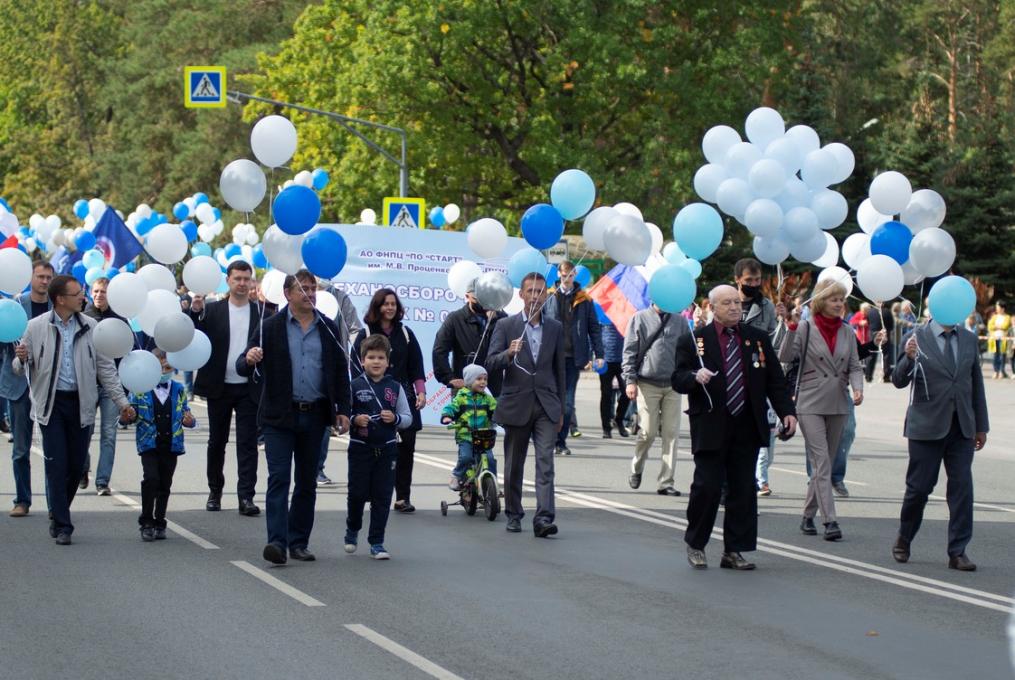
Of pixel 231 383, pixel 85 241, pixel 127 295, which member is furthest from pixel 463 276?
pixel 85 241

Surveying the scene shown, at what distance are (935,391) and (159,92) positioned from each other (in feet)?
238

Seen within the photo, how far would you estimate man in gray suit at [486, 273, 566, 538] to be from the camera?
39.8ft

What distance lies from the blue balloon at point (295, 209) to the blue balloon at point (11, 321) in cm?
208

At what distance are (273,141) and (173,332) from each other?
5.93 feet

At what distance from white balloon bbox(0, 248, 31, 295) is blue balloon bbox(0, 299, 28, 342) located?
46cm

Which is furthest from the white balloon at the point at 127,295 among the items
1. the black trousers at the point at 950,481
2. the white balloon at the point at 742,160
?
the black trousers at the point at 950,481

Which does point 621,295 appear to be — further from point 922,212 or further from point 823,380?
point 823,380

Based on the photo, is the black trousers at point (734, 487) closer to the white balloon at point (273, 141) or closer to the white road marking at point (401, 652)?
the white road marking at point (401, 652)

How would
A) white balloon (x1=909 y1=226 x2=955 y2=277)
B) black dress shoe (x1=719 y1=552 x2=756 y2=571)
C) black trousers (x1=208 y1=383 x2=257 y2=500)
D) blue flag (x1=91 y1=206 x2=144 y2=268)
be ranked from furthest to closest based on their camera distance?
blue flag (x1=91 y1=206 x2=144 y2=268)
black trousers (x1=208 y1=383 x2=257 y2=500)
white balloon (x1=909 y1=226 x2=955 y2=277)
black dress shoe (x1=719 y1=552 x2=756 y2=571)

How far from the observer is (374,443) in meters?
11.1

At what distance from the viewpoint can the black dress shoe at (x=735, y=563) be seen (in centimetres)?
1076

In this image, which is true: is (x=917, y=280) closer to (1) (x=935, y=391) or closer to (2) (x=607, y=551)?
(1) (x=935, y=391)

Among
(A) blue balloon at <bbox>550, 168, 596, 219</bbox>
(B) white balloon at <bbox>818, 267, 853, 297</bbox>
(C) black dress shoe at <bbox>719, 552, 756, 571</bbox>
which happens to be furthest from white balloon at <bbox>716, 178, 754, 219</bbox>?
(C) black dress shoe at <bbox>719, 552, 756, 571</bbox>

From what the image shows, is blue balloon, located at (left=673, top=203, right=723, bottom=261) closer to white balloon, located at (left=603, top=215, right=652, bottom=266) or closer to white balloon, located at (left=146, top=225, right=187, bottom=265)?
white balloon, located at (left=603, top=215, right=652, bottom=266)
